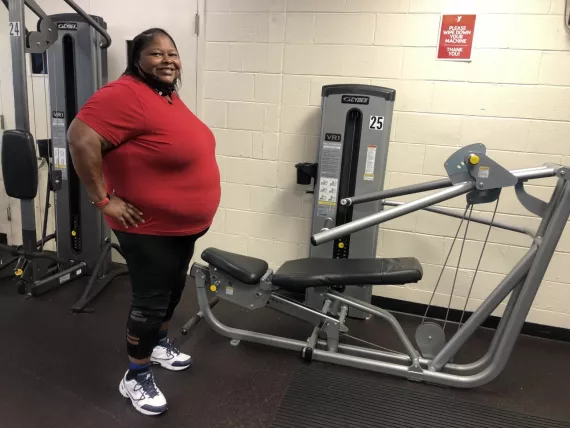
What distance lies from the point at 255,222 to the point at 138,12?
1.66 m

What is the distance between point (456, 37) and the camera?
2.53 meters

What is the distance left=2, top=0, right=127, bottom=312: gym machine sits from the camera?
7.11 feet

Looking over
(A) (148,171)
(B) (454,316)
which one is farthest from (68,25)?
(B) (454,316)

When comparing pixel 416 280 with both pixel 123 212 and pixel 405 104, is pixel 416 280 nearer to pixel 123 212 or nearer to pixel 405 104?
pixel 405 104

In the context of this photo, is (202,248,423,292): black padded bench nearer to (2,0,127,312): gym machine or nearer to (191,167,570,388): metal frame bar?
(191,167,570,388): metal frame bar

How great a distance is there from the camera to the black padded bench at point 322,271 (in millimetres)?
2062

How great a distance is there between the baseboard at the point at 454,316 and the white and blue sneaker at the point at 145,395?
163cm

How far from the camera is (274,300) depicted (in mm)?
2303

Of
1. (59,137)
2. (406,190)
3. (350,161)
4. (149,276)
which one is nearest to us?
(149,276)

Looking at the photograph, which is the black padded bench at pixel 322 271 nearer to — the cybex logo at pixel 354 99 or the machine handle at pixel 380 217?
the machine handle at pixel 380 217

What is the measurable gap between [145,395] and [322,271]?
0.96 meters

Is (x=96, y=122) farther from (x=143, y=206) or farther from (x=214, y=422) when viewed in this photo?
(x=214, y=422)

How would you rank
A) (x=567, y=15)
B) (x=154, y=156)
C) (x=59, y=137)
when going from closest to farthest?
1. (x=154, y=156)
2. (x=567, y=15)
3. (x=59, y=137)

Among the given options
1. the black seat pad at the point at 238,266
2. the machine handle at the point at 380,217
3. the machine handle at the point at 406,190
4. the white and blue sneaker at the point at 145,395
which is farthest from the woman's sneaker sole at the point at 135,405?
the machine handle at the point at 406,190
